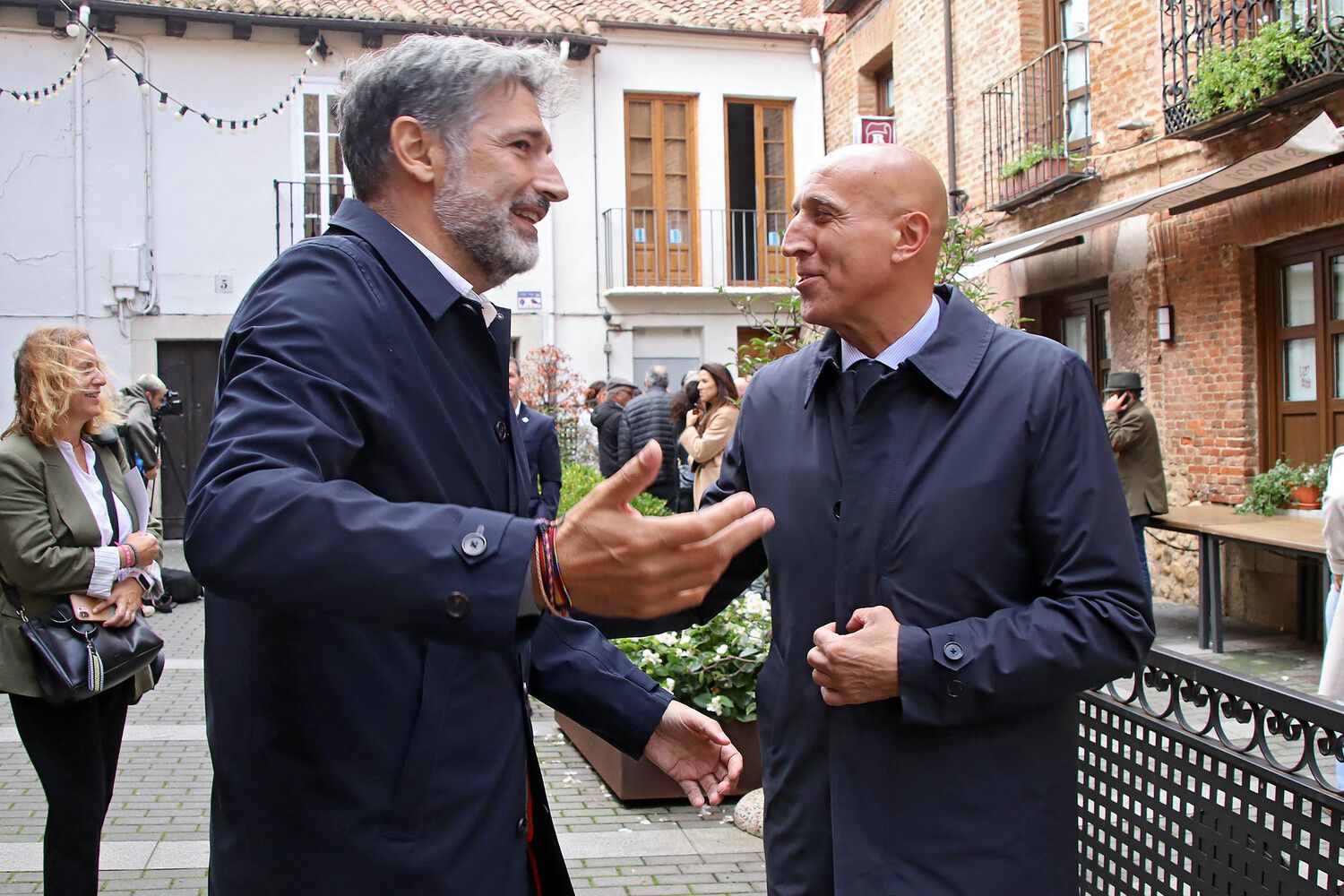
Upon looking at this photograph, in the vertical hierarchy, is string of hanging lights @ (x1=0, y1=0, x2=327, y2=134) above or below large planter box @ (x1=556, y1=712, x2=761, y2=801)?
above

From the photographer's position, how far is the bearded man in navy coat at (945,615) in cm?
204

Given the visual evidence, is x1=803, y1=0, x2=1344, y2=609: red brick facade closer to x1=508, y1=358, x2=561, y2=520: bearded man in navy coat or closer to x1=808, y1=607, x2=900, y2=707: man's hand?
x1=508, y1=358, x2=561, y2=520: bearded man in navy coat

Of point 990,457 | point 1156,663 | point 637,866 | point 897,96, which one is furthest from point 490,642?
point 897,96

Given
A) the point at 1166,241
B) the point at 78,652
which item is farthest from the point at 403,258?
the point at 1166,241

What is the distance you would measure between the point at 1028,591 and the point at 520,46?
→ 4.34ft

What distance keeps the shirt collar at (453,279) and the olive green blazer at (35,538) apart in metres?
2.47

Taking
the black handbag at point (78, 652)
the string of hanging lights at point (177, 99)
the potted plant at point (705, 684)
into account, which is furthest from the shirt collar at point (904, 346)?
the string of hanging lights at point (177, 99)

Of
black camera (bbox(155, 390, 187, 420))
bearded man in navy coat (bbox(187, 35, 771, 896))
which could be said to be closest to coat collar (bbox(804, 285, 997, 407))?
bearded man in navy coat (bbox(187, 35, 771, 896))

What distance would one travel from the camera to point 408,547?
1.33 m

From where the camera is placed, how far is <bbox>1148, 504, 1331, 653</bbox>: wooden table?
7.83 metres

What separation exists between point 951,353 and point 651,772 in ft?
11.5

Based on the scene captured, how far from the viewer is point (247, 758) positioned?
167 cm

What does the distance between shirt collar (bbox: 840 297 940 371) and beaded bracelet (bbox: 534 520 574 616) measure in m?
1.13

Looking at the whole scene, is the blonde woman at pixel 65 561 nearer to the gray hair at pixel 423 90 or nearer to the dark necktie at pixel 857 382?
the gray hair at pixel 423 90
